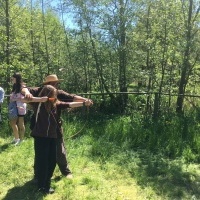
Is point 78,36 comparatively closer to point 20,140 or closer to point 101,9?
point 101,9

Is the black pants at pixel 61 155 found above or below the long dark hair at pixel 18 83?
below

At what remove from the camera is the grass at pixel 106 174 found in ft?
16.4

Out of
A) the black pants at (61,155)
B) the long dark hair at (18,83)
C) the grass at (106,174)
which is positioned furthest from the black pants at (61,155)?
the long dark hair at (18,83)

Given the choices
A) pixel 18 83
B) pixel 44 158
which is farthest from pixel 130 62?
pixel 44 158

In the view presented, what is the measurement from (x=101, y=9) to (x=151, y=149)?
16.3 ft

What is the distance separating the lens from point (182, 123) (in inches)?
323

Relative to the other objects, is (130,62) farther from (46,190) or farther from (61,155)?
(46,190)

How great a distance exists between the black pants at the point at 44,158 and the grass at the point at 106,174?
200 millimetres

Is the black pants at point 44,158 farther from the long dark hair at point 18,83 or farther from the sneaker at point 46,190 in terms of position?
the long dark hair at point 18,83

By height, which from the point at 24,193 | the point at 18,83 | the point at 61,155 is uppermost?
the point at 18,83

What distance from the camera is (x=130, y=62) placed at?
10836mm

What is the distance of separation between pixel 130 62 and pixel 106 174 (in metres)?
5.66

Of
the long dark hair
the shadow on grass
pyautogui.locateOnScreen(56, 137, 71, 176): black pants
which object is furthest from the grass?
the long dark hair

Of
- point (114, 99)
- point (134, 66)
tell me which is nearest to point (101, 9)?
point (134, 66)
